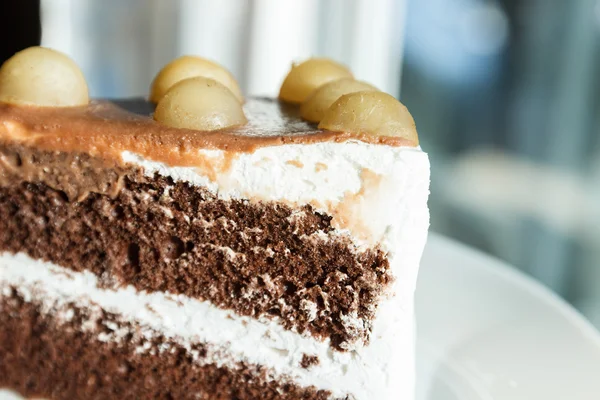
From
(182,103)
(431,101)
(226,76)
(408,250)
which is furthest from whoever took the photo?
(431,101)

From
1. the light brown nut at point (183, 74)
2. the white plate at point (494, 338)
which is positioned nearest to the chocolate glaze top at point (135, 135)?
the light brown nut at point (183, 74)

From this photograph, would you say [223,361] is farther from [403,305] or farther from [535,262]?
[535,262]

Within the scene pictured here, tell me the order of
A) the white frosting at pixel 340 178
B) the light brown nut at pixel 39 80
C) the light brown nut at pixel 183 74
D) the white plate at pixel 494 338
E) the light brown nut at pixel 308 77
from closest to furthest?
1. the white frosting at pixel 340 178
2. the light brown nut at pixel 39 80
3. the white plate at pixel 494 338
4. the light brown nut at pixel 183 74
5. the light brown nut at pixel 308 77

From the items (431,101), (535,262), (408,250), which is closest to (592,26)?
(431,101)

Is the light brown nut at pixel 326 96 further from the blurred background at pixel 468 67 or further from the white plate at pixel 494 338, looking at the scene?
the blurred background at pixel 468 67

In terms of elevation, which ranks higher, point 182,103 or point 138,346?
point 182,103

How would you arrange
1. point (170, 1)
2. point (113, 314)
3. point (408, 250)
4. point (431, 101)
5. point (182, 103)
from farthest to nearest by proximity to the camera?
point (431, 101) → point (170, 1) → point (113, 314) → point (182, 103) → point (408, 250)

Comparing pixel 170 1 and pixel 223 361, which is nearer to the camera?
pixel 223 361
